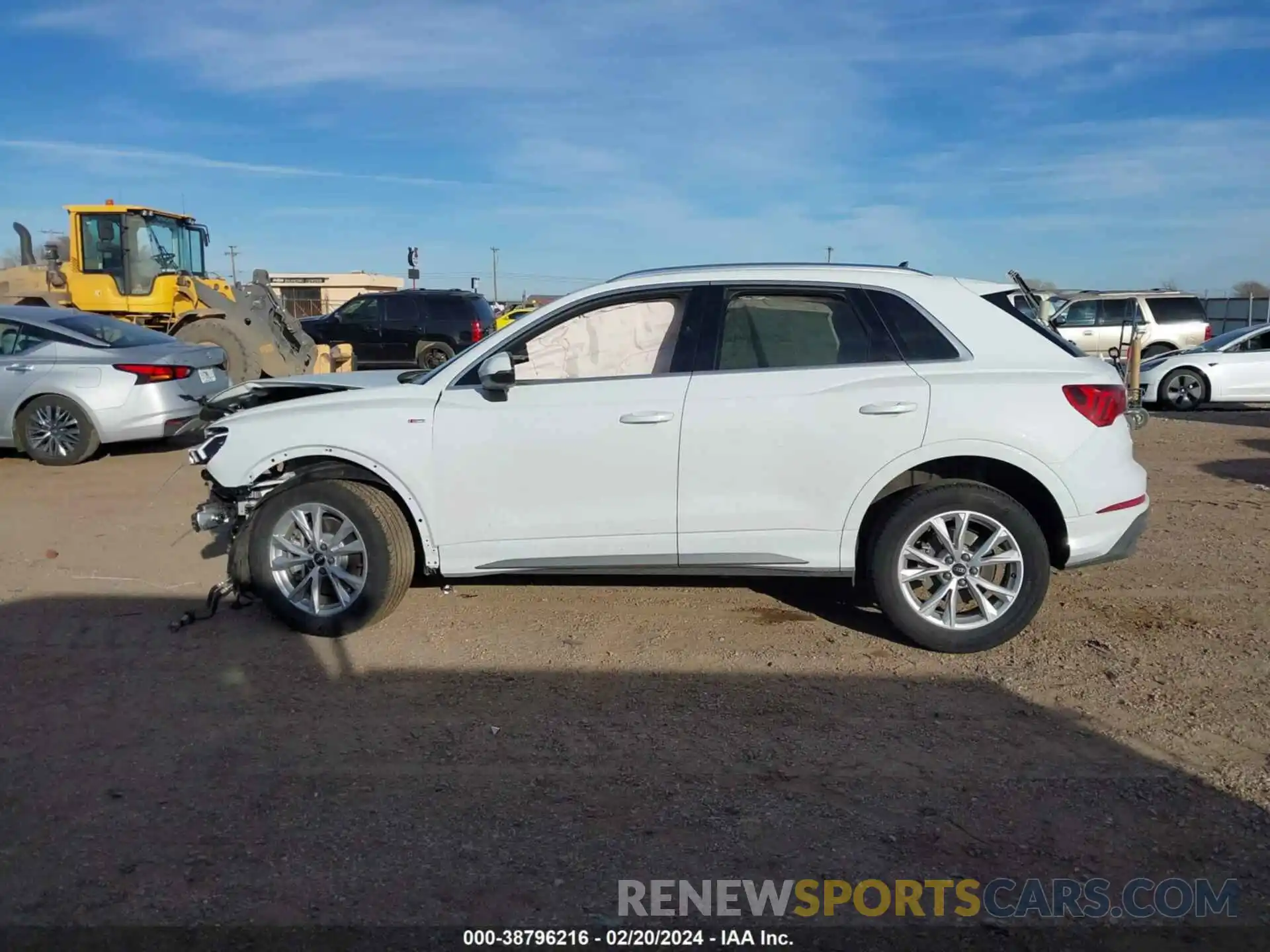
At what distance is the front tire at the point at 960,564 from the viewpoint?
4.86 meters

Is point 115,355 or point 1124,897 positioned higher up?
point 115,355

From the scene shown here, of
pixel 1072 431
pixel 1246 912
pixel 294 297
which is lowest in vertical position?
pixel 1246 912

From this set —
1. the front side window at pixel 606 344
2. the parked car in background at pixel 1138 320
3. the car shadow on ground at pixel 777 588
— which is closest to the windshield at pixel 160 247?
the car shadow on ground at pixel 777 588

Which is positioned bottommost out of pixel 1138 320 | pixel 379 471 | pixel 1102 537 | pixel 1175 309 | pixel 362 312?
pixel 1102 537

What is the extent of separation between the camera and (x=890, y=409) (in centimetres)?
488

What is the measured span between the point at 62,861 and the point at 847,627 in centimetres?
365

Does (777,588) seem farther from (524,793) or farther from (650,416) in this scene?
(524,793)

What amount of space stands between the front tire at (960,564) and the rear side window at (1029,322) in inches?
31.6

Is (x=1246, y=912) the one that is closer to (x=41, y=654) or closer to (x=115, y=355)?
(x=41, y=654)

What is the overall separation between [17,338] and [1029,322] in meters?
9.73

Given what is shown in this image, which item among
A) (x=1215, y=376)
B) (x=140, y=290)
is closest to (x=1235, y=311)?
(x=1215, y=376)

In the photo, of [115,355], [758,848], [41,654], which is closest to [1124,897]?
[758,848]

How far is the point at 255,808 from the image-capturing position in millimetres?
3625

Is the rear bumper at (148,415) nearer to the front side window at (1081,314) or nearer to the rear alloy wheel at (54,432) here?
the rear alloy wheel at (54,432)
